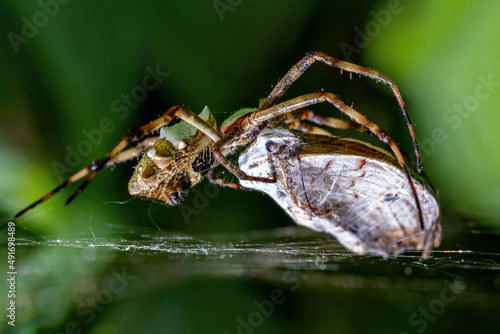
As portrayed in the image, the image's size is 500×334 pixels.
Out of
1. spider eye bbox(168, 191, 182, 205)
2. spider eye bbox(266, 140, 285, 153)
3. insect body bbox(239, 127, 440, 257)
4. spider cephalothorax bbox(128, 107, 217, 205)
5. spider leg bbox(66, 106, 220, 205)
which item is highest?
spider leg bbox(66, 106, 220, 205)

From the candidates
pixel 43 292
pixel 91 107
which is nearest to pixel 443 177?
pixel 91 107

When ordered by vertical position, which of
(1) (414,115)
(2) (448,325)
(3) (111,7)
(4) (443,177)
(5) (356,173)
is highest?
(3) (111,7)

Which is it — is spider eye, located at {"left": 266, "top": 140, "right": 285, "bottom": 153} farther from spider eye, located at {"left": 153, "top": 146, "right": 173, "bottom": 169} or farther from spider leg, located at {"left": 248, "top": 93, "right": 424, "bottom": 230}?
spider eye, located at {"left": 153, "top": 146, "right": 173, "bottom": 169}

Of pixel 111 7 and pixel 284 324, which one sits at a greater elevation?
pixel 111 7

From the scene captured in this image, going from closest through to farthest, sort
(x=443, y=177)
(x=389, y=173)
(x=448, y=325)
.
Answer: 1. (x=389, y=173)
2. (x=448, y=325)
3. (x=443, y=177)

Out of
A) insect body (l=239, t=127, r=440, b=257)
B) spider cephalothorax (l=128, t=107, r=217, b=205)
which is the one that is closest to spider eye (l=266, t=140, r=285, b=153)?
insect body (l=239, t=127, r=440, b=257)

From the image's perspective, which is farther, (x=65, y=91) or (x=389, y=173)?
(x=65, y=91)

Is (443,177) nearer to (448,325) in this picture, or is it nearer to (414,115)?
(414,115)
